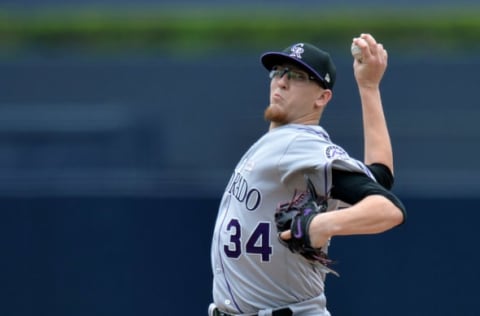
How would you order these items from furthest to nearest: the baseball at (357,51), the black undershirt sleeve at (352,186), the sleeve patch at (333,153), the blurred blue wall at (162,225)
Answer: the blurred blue wall at (162,225) → the baseball at (357,51) → the sleeve patch at (333,153) → the black undershirt sleeve at (352,186)

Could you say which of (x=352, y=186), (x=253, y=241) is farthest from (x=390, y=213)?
(x=253, y=241)

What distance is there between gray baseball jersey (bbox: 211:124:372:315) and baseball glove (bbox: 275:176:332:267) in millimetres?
79

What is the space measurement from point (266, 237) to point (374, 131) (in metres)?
0.67

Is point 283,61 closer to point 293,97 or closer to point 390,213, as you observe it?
point 293,97

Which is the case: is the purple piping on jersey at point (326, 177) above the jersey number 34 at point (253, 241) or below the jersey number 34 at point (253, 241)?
above

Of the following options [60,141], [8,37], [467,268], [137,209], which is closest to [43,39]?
[8,37]

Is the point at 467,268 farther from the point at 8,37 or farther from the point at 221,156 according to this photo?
the point at 8,37

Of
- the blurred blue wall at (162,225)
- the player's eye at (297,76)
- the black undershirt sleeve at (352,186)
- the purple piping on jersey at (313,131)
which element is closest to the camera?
the black undershirt sleeve at (352,186)

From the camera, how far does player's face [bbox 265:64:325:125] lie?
3.51 meters

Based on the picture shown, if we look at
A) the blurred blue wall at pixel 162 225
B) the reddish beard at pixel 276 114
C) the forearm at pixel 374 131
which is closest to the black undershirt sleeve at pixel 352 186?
the reddish beard at pixel 276 114

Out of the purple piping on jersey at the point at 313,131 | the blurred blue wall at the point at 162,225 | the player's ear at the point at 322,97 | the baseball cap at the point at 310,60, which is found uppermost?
the baseball cap at the point at 310,60

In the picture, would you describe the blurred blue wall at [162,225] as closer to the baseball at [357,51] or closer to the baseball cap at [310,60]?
the baseball at [357,51]

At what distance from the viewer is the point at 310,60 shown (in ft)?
11.5

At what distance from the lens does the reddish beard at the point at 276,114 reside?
3.49 meters
